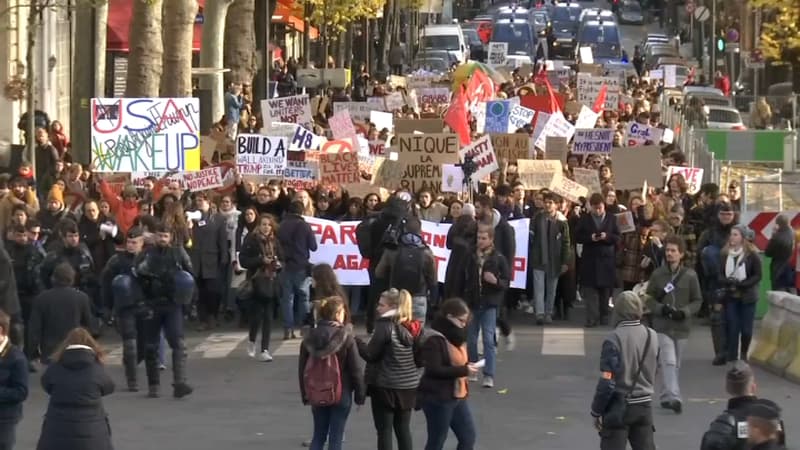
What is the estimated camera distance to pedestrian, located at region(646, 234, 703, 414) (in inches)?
578

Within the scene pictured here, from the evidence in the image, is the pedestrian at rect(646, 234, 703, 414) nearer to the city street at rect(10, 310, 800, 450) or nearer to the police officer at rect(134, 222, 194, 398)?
the city street at rect(10, 310, 800, 450)

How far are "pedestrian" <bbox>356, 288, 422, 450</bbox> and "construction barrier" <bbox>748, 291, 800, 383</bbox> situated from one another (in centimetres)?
516

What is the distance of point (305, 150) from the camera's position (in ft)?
75.5

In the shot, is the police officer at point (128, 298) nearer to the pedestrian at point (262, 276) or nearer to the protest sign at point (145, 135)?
the pedestrian at point (262, 276)

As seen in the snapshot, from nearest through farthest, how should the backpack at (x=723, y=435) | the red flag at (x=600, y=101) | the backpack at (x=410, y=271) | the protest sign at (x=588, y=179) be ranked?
1. the backpack at (x=723, y=435)
2. the backpack at (x=410, y=271)
3. the protest sign at (x=588, y=179)
4. the red flag at (x=600, y=101)

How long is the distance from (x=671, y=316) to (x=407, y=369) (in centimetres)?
318

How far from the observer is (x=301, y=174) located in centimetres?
2211

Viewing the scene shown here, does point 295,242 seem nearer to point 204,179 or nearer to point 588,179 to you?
point 204,179

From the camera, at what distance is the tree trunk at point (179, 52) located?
30.1 metres

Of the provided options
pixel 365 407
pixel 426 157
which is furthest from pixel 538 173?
pixel 365 407

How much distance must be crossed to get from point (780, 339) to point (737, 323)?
1.75 feet

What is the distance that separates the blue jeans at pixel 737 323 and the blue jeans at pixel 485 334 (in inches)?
89.4

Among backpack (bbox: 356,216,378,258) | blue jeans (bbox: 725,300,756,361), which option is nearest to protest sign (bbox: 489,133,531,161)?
backpack (bbox: 356,216,378,258)

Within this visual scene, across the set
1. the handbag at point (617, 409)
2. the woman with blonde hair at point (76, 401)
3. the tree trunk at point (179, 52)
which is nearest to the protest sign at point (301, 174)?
the tree trunk at point (179, 52)
